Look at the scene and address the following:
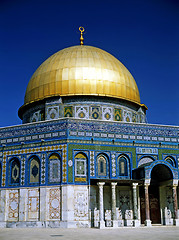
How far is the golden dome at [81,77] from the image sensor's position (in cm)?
2425

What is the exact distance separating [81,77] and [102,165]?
6.99m

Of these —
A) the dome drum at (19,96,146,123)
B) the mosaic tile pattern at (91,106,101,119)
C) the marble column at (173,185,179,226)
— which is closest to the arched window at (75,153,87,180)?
the dome drum at (19,96,146,123)

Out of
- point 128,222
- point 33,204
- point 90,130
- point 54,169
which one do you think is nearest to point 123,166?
point 90,130

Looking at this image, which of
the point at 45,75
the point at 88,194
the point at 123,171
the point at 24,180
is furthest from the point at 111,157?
the point at 45,75

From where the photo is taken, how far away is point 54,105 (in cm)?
2408

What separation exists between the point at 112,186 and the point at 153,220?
162 inches

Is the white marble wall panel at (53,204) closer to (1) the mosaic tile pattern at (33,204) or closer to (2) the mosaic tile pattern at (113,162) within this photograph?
(1) the mosaic tile pattern at (33,204)

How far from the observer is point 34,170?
20.8m

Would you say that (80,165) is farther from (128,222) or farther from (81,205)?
(128,222)

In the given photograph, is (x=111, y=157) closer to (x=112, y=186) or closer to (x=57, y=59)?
(x=112, y=186)

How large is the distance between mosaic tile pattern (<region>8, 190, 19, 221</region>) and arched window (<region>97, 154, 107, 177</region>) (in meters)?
5.17

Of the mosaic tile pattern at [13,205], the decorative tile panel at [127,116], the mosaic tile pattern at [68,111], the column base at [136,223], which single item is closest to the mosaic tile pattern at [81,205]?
the column base at [136,223]

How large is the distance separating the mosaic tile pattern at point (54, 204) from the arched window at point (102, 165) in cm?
275

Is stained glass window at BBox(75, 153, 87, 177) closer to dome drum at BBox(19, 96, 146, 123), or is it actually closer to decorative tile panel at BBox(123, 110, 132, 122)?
dome drum at BBox(19, 96, 146, 123)
